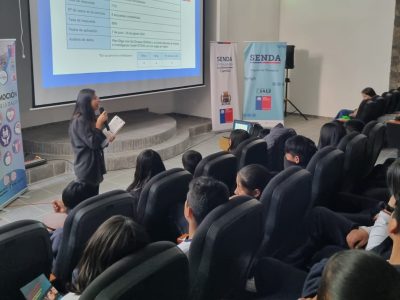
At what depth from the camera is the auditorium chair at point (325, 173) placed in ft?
→ 8.80

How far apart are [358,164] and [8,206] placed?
3090 mm

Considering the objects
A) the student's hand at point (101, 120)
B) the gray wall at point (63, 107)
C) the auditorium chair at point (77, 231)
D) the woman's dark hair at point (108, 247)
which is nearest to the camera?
Answer: the woman's dark hair at point (108, 247)

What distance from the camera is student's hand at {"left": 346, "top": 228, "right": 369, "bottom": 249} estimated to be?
2.21 metres

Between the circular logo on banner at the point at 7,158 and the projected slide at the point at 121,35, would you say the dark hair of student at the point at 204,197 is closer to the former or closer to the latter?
the circular logo on banner at the point at 7,158

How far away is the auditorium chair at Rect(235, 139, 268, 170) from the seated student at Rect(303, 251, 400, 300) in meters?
2.24

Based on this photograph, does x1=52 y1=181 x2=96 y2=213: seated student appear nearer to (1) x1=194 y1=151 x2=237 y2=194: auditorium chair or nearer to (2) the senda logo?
(1) x1=194 y1=151 x2=237 y2=194: auditorium chair

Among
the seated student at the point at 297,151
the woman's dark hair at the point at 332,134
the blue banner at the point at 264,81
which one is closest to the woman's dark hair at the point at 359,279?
the seated student at the point at 297,151

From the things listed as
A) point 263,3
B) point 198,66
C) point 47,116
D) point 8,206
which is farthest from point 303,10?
point 8,206

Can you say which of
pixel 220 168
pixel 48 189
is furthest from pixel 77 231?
pixel 48 189

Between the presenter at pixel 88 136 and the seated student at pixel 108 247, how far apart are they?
6.63 feet

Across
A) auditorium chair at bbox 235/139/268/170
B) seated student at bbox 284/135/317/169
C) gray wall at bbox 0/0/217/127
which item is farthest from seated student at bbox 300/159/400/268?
gray wall at bbox 0/0/217/127

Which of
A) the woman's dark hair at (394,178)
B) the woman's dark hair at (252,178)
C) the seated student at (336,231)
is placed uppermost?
the woman's dark hair at (394,178)

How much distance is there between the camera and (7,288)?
162 centimetres

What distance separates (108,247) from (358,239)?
141cm
